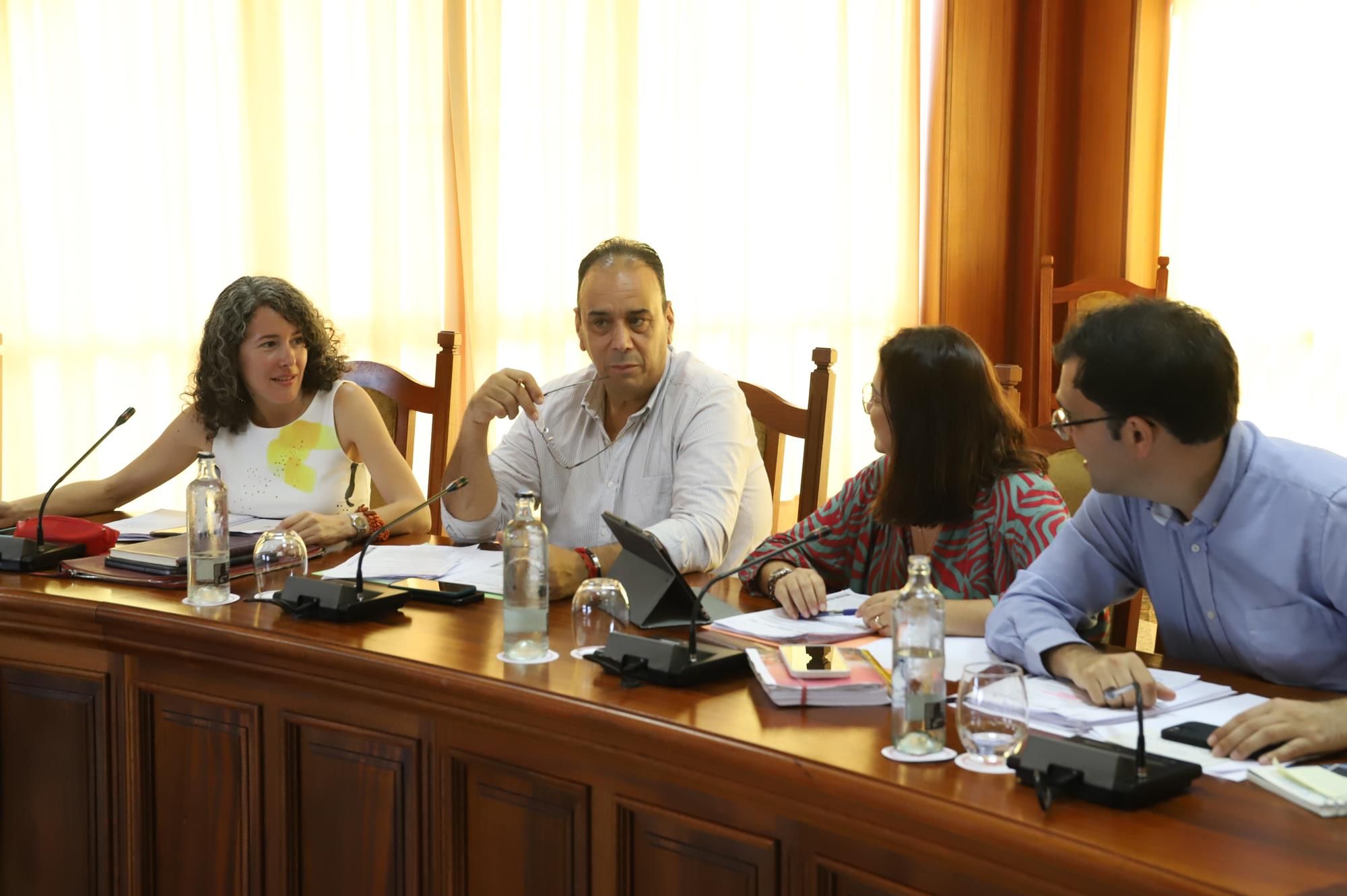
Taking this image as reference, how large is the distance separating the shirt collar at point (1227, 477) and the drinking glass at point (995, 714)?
1.39 ft

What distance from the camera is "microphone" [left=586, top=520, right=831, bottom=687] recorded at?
1.45 m

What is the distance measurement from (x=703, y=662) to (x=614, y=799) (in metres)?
0.18

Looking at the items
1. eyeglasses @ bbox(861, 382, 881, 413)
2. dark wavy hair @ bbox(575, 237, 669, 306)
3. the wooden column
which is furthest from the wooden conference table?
the wooden column

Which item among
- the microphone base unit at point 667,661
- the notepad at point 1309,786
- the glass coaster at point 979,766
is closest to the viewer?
the notepad at point 1309,786

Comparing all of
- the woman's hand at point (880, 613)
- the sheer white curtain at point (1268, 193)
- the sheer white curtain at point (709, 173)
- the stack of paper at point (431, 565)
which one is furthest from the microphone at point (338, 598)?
the sheer white curtain at point (1268, 193)

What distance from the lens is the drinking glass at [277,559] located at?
78.1 inches

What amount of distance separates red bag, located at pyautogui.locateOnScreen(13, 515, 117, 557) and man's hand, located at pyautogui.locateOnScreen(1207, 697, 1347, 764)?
1.79m

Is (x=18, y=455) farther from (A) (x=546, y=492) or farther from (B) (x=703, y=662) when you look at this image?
(B) (x=703, y=662)

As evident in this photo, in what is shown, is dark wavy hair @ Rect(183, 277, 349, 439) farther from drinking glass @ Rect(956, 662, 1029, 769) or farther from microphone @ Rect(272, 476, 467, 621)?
drinking glass @ Rect(956, 662, 1029, 769)

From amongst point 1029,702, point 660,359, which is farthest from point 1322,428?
point 1029,702

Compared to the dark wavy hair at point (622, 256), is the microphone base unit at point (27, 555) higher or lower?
lower

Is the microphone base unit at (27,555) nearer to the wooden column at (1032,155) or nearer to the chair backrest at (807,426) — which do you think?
the chair backrest at (807,426)

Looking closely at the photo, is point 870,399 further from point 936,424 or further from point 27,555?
point 27,555

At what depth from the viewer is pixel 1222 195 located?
4.53 m
